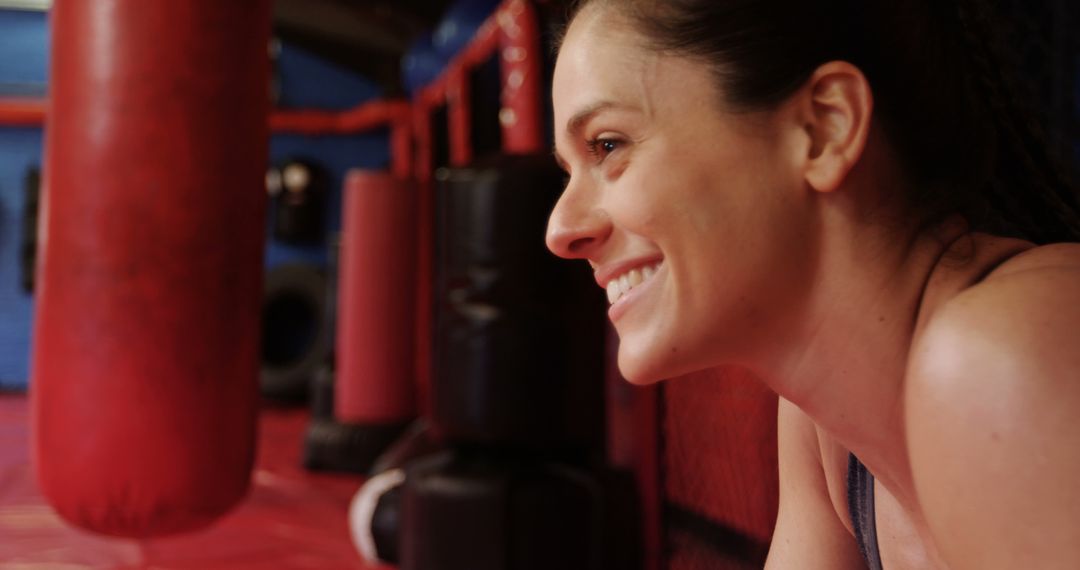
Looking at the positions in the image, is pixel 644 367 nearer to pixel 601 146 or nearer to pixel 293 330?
pixel 601 146

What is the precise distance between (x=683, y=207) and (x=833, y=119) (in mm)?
105

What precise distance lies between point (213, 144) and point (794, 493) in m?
0.93

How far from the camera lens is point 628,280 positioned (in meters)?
0.58

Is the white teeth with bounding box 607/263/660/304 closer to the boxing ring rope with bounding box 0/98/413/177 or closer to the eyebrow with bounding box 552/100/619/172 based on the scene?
the eyebrow with bounding box 552/100/619/172

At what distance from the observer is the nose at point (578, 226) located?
58 centimetres

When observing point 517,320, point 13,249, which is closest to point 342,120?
point 13,249

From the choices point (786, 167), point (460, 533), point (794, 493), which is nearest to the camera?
point (786, 167)

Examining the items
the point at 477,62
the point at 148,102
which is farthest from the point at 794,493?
the point at 477,62

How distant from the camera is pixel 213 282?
4.15ft

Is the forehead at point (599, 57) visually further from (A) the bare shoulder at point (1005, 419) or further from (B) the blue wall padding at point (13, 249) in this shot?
(B) the blue wall padding at point (13, 249)

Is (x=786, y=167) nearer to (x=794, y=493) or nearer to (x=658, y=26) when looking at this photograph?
(x=658, y=26)

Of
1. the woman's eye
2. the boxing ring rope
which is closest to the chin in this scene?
the woman's eye

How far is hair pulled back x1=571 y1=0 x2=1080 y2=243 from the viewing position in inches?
20.6

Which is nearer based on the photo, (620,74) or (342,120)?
(620,74)
